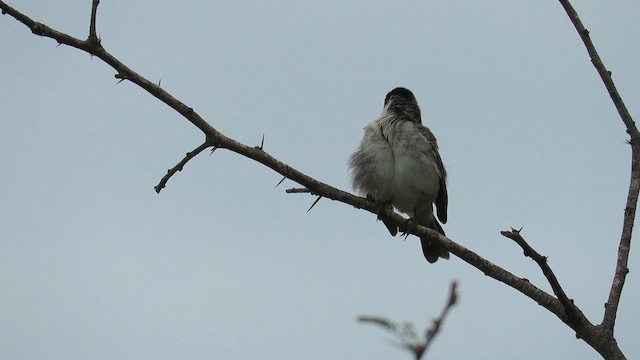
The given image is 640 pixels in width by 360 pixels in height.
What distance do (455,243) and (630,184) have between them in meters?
1.41

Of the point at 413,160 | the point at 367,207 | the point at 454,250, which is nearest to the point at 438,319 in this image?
the point at 454,250

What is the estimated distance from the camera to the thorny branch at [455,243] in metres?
5.20

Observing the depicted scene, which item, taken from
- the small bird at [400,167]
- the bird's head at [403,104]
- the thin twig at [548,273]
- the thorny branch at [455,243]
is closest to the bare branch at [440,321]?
the thin twig at [548,273]

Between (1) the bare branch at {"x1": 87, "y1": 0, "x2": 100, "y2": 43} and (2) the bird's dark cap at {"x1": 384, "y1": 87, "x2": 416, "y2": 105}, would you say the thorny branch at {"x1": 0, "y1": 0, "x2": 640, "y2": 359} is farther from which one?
(2) the bird's dark cap at {"x1": 384, "y1": 87, "x2": 416, "y2": 105}

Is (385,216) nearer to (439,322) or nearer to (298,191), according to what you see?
(298,191)

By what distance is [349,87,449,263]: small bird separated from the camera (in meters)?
9.04

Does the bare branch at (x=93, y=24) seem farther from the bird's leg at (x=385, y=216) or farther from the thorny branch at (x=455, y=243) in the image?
the bird's leg at (x=385, y=216)

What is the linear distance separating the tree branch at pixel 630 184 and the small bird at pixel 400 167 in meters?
3.09

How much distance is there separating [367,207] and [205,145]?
2021mm

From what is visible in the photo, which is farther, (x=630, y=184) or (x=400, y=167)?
(x=400, y=167)

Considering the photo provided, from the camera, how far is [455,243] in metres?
6.08

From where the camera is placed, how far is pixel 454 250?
6020mm

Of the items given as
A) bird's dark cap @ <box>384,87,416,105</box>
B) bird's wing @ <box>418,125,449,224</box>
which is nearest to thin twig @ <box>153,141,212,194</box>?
bird's wing @ <box>418,125,449,224</box>

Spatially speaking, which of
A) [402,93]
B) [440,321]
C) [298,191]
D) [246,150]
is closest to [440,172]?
[402,93]
